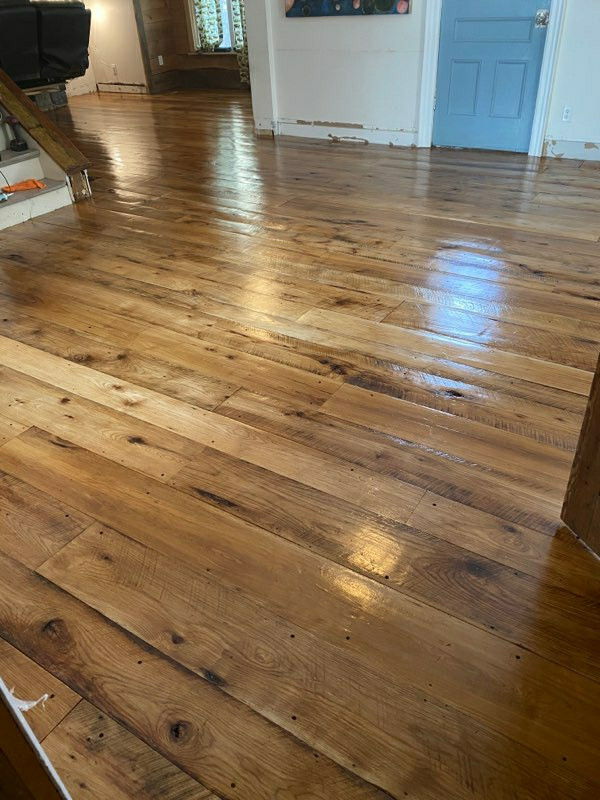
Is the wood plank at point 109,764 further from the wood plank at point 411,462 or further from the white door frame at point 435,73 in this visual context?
the white door frame at point 435,73

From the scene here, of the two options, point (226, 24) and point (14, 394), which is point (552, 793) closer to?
point (14, 394)

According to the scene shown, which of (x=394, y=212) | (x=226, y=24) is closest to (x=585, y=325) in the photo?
(x=394, y=212)

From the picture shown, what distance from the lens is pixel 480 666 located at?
1301 mm

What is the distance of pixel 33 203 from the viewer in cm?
407

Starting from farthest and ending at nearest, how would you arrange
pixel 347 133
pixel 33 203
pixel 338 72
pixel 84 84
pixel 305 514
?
pixel 84 84 < pixel 347 133 < pixel 338 72 < pixel 33 203 < pixel 305 514

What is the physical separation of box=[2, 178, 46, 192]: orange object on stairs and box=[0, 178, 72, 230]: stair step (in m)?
0.04

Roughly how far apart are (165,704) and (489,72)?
4907 mm

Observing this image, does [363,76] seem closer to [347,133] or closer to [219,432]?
[347,133]

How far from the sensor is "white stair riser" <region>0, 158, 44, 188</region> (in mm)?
4179

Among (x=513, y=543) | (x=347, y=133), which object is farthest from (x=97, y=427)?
(x=347, y=133)

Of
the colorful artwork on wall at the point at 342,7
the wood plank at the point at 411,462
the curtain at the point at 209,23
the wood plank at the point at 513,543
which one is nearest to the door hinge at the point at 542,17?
the colorful artwork on wall at the point at 342,7

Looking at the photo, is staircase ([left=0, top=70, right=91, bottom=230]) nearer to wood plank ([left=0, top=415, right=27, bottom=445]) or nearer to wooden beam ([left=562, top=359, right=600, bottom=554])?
wood plank ([left=0, top=415, right=27, bottom=445])

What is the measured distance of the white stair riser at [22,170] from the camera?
4179mm

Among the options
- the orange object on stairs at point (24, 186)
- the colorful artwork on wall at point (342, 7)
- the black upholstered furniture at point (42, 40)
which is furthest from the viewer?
the black upholstered furniture at point (42, 40)
